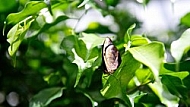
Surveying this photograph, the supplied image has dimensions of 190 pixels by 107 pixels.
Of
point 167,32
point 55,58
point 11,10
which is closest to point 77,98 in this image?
point 55,58

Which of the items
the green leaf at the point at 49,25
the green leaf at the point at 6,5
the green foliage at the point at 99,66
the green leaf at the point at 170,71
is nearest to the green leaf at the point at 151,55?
the green foliage at the point at 99,66

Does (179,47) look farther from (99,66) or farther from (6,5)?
(6,5)

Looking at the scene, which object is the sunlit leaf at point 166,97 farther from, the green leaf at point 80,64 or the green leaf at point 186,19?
the green leaf at point 186,19

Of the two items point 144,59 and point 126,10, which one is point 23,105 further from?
point 144,59

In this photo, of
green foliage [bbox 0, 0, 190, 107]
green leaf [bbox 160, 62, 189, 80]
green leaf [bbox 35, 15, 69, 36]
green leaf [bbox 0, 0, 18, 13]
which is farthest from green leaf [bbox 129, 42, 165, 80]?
green leaf [bbox 0, 0, 18, 13]

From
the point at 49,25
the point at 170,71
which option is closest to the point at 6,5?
the point at 49,25

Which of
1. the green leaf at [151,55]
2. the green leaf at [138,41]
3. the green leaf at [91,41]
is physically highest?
the green leaf at [151,55]
